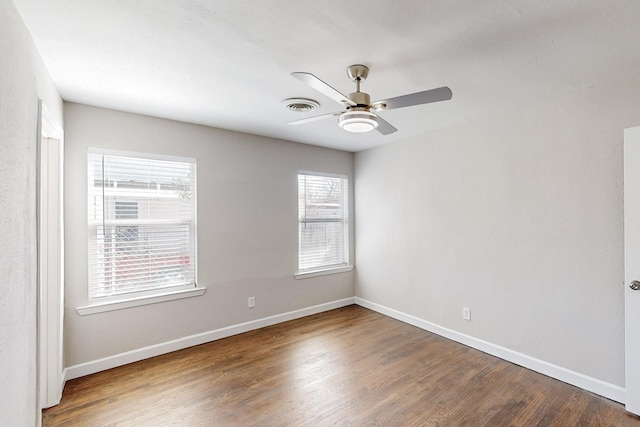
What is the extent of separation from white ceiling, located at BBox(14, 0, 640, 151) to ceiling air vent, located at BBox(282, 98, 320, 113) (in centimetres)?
8

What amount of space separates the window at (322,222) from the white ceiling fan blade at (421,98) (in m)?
2.45

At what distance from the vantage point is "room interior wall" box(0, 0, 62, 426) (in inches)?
51.3

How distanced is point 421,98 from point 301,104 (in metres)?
1.22

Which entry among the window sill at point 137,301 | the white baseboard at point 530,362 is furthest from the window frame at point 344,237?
the window sill at point 137,301

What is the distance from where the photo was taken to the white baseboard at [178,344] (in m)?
2.71

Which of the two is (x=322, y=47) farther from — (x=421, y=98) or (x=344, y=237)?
(x=344, y=237)

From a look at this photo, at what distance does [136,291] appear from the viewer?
303 cm

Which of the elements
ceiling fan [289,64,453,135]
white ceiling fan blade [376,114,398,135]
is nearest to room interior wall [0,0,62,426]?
ceiling fan [289,64,453,135]

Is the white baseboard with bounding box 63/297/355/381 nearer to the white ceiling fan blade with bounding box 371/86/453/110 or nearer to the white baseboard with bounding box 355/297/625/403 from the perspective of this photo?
the white baseboard with bounding box 355/297/625/403

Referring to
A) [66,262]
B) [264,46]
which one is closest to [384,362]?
[264,46]

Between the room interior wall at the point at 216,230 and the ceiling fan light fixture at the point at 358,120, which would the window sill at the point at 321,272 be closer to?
the room interior wall at the point at 216,230

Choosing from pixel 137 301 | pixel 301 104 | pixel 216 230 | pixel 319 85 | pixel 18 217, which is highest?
pixel 301 104

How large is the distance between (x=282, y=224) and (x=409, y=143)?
196cm

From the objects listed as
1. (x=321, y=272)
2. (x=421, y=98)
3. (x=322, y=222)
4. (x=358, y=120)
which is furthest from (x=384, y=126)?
(x=321, y=272)
